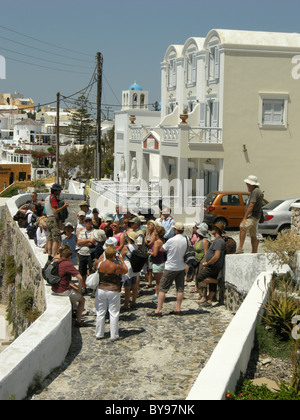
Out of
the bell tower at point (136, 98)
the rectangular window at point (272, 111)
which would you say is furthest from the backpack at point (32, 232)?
the bell tower at point (136, 98)

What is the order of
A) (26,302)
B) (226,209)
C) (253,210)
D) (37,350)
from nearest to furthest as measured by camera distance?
(37,350) < (253,210) < (26,302) < (226,209)

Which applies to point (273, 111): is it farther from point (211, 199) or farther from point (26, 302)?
point (26, 302)

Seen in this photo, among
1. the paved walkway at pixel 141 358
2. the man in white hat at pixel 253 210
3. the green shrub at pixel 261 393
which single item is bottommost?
the paved walkway at pixel 141 358

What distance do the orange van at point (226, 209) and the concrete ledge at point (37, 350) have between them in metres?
11.4

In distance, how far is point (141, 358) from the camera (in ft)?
27.3

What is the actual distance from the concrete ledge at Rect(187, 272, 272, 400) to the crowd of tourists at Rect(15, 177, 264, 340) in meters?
1.85

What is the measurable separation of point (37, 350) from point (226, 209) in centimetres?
1355

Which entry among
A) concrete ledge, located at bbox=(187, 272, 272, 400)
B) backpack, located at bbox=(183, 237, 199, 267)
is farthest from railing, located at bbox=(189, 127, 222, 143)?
concrete ledge, located at bbox=(187, 272, 272, 400)

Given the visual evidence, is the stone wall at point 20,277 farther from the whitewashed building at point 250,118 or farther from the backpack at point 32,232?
the whitewashed building at point 250,118

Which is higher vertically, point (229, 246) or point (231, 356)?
point (229, 246)

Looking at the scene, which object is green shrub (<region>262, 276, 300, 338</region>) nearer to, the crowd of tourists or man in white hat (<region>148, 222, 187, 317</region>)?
man in white hat (<region>148, 222, 187, 317</region>)

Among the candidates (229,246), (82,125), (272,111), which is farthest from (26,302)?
(82,125)

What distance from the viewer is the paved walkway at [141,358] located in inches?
284

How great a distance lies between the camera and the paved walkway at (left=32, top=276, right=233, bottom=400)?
23.7 ft
